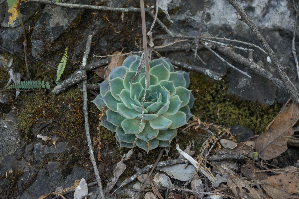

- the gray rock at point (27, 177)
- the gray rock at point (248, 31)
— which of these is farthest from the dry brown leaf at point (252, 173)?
the gray rock at point (27, 177)

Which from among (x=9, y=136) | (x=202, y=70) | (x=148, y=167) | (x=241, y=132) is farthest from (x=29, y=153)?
(x=241, y=132)

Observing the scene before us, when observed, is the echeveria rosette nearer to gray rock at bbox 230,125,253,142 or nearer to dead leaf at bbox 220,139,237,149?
dead leaf at bbox 220,139,237,149

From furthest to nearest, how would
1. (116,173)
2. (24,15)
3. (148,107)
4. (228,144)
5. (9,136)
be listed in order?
(24,15) → (9,136) → (228,144) → (116,173) → (148,107)

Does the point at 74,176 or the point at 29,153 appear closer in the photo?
the point at 74,176

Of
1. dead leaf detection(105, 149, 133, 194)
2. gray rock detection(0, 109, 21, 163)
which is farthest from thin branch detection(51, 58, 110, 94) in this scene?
dead leaf detection(105, 149, 133, 194)

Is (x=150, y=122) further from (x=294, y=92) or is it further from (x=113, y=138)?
(x=294, y=92)

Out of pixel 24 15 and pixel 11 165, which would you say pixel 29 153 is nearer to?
pixel 11 165
